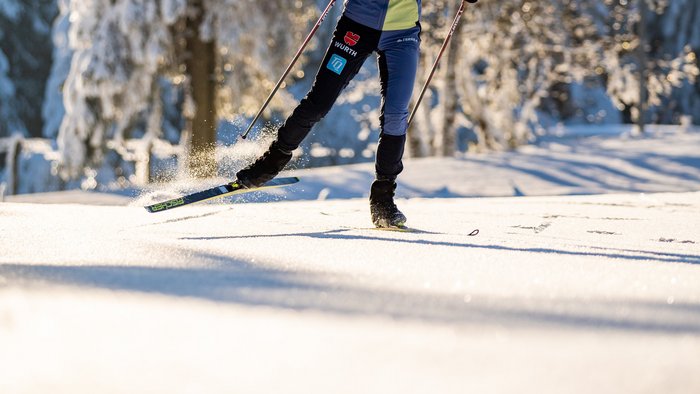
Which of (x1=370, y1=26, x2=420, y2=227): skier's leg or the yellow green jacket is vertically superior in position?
the yellow green jacket

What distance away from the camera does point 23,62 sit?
30406 millimetres

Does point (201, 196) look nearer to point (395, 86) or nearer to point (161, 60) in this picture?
point (395, 86)

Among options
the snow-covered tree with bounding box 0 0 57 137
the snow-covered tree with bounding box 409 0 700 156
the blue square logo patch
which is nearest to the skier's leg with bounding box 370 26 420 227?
the blue square logo patch

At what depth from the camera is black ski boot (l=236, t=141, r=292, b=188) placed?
4102mm

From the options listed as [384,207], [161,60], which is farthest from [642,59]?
[384,207]

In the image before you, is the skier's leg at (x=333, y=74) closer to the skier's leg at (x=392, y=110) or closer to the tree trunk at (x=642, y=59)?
the skier's leg at (x=392, y=110)

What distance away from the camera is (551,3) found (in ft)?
52.8

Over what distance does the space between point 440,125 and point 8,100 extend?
20.4 meters

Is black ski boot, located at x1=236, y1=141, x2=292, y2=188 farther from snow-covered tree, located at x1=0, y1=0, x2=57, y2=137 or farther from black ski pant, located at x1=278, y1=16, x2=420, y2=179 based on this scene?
snow-covered tree, located at x1=0, y1=0, x2=57, y2=137

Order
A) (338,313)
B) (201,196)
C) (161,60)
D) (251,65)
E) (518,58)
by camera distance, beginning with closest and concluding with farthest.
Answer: (338,313)
(201,196)
(161,60)
(251,65)
(518,58)

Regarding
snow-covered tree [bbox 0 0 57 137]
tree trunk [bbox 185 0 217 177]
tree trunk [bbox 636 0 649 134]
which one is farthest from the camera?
snow-covered tree [bbox 0 0 57 137]

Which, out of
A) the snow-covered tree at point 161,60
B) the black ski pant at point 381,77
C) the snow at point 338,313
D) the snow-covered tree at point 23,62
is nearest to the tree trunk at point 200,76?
the snow-covered tree at point 161,60

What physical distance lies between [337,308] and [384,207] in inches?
88.0

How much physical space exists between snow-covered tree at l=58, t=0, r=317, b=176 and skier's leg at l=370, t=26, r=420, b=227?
8834 millimetres
